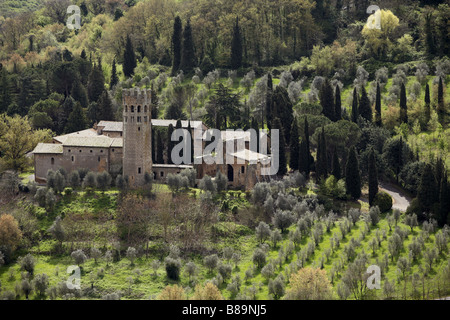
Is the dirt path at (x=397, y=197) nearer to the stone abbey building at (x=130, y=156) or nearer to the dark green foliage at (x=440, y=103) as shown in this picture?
the stone abbey building at (x=130, y=156)

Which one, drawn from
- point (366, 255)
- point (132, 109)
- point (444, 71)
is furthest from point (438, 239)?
point (444, 71)

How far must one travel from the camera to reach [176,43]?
93.4m

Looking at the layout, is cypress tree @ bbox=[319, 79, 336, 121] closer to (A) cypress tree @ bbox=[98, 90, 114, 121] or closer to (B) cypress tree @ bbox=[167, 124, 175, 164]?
(B) cypress tree @ bbox=[167, 124, 175, 164]

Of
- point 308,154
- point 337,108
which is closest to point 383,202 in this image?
point 308,154

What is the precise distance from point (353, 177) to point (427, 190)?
7.67 metres

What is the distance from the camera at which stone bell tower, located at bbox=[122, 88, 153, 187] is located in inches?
2517

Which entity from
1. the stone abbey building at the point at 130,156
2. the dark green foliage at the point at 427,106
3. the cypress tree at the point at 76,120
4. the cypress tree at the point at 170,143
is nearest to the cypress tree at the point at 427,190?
Result: the stone abbey building at the point at 130,156

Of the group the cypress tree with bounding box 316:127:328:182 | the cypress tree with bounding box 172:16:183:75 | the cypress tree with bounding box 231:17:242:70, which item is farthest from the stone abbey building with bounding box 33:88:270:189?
the cypress tree with bounding box 172:16:183:75

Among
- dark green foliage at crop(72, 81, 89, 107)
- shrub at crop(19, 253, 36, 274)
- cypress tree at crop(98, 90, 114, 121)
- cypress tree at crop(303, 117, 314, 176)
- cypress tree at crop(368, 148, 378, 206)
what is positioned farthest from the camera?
dark green foliage at crop(72, 81, 89, 107)

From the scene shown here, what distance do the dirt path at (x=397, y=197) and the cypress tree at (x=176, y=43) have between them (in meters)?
34.9

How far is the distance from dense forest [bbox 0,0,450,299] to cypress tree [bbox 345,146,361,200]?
0.12m

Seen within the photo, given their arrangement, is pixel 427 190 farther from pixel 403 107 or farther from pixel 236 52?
pixel 236 52

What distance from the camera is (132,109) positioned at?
64.5 m
